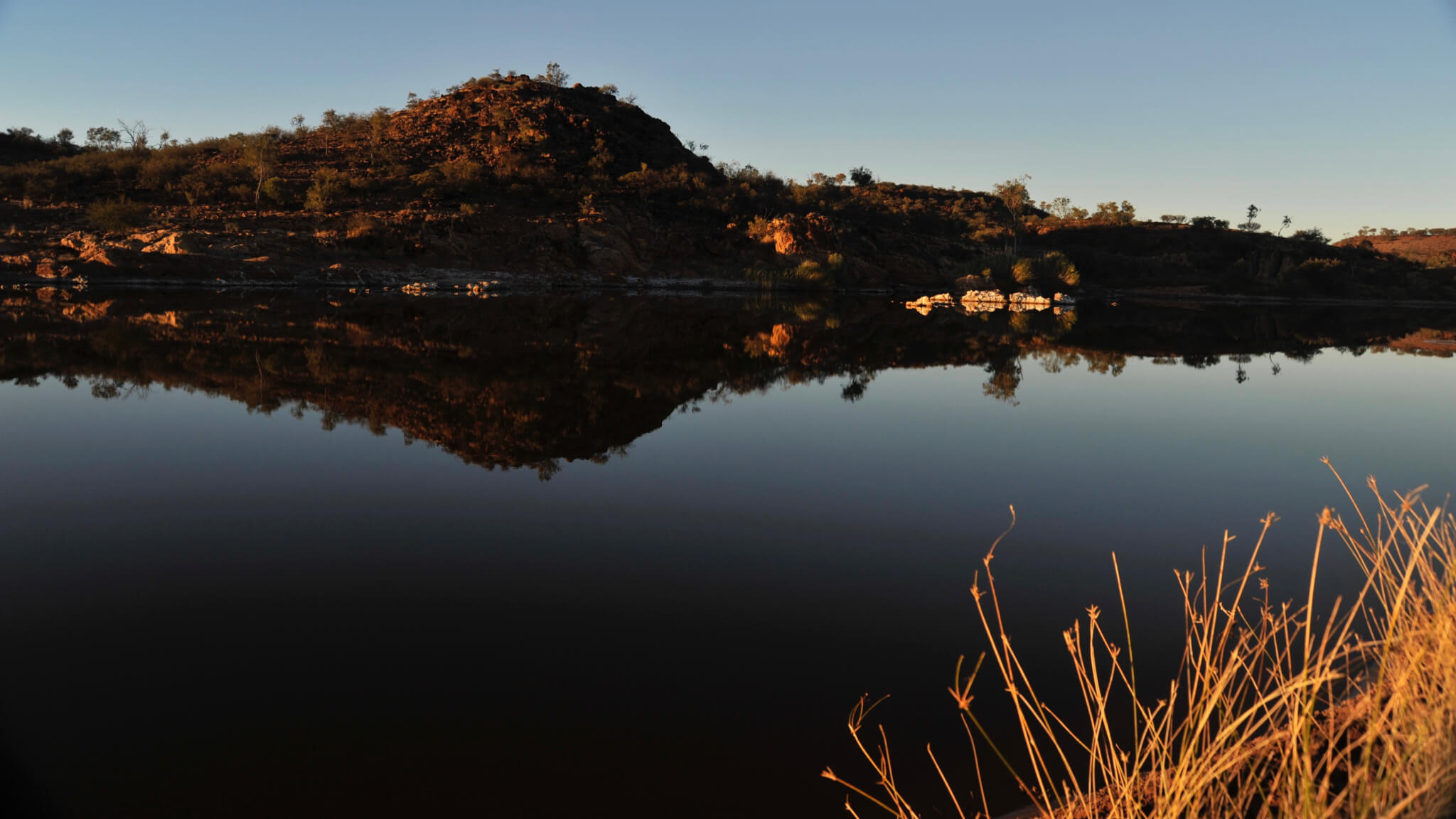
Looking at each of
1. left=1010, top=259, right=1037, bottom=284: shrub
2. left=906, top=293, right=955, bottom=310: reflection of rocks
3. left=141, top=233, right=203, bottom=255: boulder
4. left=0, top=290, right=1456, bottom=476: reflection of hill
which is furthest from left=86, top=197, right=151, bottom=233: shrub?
left=1010, top=259, right=1037, bottom=284: shrub

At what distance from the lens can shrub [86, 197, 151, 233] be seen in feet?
110

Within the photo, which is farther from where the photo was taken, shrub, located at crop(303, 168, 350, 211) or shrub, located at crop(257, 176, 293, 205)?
shrub, located at crop(257, 176, 293, 205)

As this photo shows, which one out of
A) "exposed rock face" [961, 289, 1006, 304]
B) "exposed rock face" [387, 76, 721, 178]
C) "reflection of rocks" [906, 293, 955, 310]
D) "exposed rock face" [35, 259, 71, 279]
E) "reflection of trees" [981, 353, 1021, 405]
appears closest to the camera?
"reflection of trees" [981, 353, 1021, 405]

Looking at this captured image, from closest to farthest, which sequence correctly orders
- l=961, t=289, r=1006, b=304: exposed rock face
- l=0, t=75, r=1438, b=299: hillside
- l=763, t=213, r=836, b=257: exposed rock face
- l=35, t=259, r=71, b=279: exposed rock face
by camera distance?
l=35, t=259, r=71, b=279: exposed rock face → l=0, t=75, r=1438, b=299: hillside → l=961, t=289, r=1006, b=304: exposed rock face → l=763, t=213, r=836, b=257: exposed rock face

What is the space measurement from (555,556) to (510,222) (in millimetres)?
40023

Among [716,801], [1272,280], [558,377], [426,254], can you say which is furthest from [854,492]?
[1272,280]

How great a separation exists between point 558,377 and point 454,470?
4400mm

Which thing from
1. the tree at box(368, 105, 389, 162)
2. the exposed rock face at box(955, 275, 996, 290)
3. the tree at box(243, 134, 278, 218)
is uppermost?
the tree at box(368, 105, 389, 162)

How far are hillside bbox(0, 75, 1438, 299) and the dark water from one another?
26036mm

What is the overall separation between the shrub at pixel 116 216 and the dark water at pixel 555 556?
94.8ft

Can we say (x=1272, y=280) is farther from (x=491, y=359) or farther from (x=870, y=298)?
(x=491, y=359)

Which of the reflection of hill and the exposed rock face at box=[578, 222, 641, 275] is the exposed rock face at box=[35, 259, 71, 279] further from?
the exposed rock face at box=[578, 222, 641, 275]

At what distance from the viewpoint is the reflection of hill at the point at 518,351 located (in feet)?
26.2

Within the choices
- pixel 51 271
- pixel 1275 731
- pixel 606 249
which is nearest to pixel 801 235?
pixel 606 249
